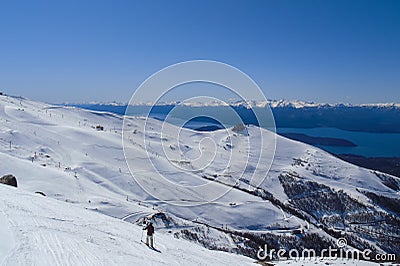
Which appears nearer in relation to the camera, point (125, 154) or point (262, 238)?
point (262, 238)

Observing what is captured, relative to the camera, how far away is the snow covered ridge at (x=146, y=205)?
53.3ft

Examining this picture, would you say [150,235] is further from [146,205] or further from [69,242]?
[146,205]

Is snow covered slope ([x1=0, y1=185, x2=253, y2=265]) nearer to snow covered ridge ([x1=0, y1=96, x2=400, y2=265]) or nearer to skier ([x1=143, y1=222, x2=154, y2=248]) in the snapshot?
snow covered ridge ([x1=0, y1=96, x2=400, y2=265])

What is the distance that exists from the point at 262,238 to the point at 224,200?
40.8 feet

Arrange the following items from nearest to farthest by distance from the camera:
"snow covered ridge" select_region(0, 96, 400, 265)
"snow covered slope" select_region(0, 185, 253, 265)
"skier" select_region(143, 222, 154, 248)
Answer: "snow covered slope" select_region(0, 185, 253, 265)
"snow covered ridge" select_region(0, 96, 400, 265)
"skier" select_region(143, 222, 154, 248)

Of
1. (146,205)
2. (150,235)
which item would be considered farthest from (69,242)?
(146,205)

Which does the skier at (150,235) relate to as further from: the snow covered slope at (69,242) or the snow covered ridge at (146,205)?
the snow covered ridge at (146,205)

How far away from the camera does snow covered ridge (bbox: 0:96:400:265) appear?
53.3ft

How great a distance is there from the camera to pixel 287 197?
94.8 m

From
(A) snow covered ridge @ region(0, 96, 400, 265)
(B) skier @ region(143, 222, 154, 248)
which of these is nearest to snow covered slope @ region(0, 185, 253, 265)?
(A) snow covered ridge @ region(0, 96, 400, 265)

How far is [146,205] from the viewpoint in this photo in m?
49.9

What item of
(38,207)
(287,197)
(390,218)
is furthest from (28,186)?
(390,218)

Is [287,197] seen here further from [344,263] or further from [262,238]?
[344,263]

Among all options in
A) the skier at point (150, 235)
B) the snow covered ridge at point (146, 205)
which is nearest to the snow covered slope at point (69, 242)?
the snow covered ridge at point (146, 205)
